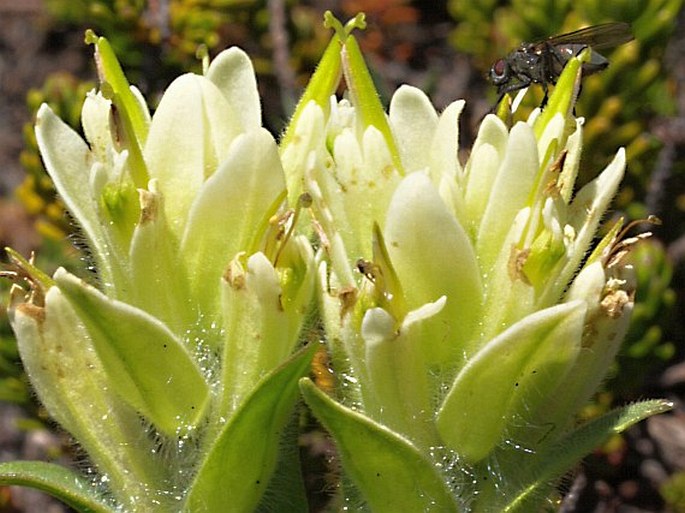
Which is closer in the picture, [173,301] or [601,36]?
[173,301]

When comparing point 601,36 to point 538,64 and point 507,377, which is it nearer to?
point 538,64

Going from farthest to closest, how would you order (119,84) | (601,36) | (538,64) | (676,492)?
(676,492) < (601,36) < (538,64) < (119,84)

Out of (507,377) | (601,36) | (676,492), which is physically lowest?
(676,492)

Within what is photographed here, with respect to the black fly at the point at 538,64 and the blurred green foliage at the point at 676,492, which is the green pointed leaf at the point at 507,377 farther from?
the blurred green foliage at the point at 676,492

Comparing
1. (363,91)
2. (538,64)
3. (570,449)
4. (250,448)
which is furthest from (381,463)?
(538,64)

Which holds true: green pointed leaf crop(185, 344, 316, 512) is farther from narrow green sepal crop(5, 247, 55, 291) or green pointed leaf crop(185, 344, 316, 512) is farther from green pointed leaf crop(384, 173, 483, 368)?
narrow green sepal crop(5, 247, 55, 291)

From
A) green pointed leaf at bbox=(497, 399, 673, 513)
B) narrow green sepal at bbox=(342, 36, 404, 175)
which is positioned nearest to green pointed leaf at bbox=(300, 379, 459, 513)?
green pointed leaf at bbox=(497, 399, 673, 513)

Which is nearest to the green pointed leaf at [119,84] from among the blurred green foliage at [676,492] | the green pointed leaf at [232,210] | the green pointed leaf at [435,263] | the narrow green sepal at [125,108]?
the narrow green sepal at [125,108]
